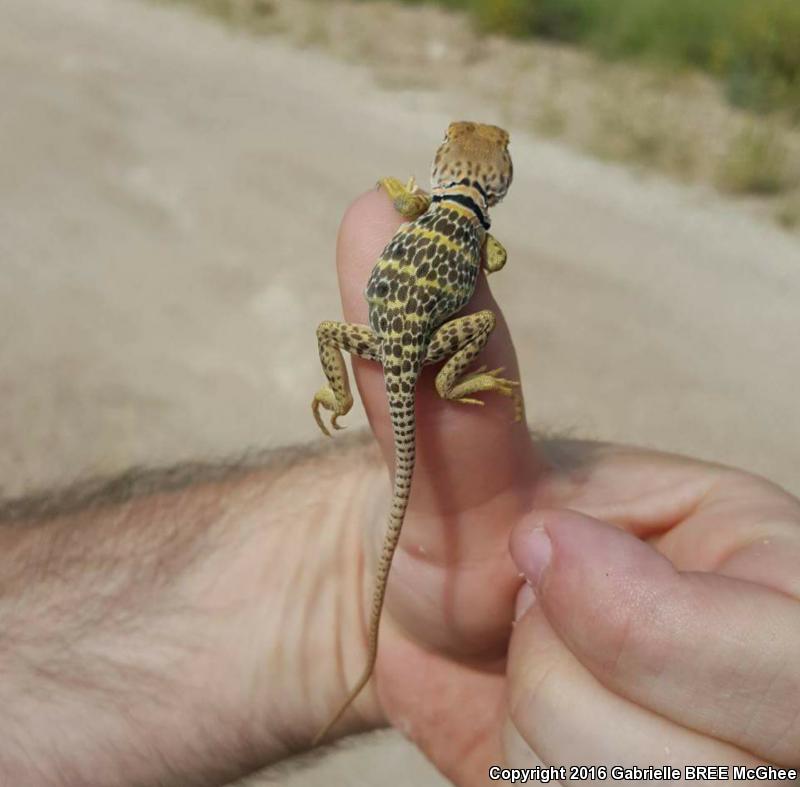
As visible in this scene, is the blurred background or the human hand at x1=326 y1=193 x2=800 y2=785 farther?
the blurred background

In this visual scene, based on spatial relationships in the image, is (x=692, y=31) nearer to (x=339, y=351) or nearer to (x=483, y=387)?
(x=339, y=351)

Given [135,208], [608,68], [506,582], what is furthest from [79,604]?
[608,68]

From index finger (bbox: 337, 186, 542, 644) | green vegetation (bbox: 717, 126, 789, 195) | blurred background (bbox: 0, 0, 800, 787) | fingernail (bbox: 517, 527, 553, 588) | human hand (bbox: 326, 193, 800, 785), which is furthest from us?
green vegetation (bbox: 717, 126, 789, 195)

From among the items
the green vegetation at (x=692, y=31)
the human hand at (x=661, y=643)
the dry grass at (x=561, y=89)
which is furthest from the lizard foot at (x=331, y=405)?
the green vegetation at (x=692, y=31)

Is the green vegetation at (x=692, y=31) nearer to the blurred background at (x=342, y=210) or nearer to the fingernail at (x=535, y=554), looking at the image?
the blurred background at (x=342, y=210)

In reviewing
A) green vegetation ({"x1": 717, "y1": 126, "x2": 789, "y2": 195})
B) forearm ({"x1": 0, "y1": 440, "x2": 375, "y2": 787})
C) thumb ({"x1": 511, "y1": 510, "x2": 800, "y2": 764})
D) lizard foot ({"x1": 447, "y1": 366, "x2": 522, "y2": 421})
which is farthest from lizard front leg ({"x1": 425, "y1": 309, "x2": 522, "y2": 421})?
green vegetation ({"x1": 717, "y1": 126, "x2": 789, "y2": 195})

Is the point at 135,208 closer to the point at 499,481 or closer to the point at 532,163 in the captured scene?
the point at 532,163

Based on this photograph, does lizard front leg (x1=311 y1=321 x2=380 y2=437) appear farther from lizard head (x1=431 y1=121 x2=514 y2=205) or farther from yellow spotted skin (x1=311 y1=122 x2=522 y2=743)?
lizard head (x1=431 y1=121 x2=514 y2=205)

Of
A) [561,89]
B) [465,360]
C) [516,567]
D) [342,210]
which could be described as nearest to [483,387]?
[465,360]
